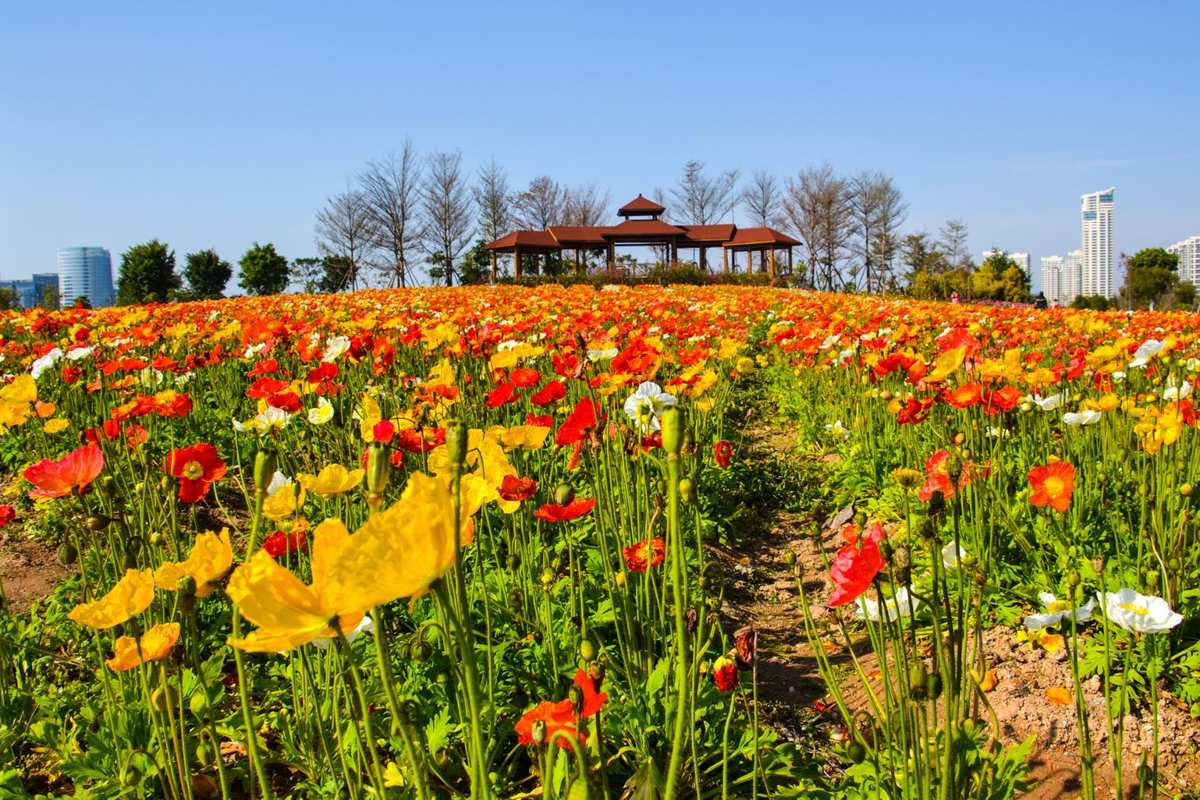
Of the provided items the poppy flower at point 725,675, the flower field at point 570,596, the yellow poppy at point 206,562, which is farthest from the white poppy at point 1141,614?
the yellow poppy at point 206,562

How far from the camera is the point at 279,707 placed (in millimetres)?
2002

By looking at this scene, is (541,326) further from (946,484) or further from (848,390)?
(946,484)

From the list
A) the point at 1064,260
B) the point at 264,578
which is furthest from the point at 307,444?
the point at 1064,260

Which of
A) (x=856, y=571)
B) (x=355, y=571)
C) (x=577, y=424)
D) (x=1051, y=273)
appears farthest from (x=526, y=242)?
(x=1051, y=273)

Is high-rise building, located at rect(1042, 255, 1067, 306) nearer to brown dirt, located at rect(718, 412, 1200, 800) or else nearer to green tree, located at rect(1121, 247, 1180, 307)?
green tree, located at rect(1121, 247, 1180, 307)

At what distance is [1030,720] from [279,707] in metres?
1.75

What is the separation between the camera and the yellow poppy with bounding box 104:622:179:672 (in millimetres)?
1146

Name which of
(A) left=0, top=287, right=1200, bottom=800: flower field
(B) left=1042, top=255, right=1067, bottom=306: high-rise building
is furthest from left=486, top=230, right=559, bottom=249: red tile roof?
(B) left=1042, top=255, right=1067, bottom=306: high-rise building

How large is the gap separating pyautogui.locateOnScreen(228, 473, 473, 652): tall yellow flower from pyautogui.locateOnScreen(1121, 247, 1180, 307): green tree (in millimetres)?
35729

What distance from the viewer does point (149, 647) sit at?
3.80 ft

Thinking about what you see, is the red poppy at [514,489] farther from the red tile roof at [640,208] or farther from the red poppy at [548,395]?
the red tile roof at [640,208]

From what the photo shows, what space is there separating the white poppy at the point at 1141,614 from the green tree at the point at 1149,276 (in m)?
34.6

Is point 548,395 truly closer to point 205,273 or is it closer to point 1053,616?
point 1053,616

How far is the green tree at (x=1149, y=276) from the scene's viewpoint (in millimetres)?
31250
